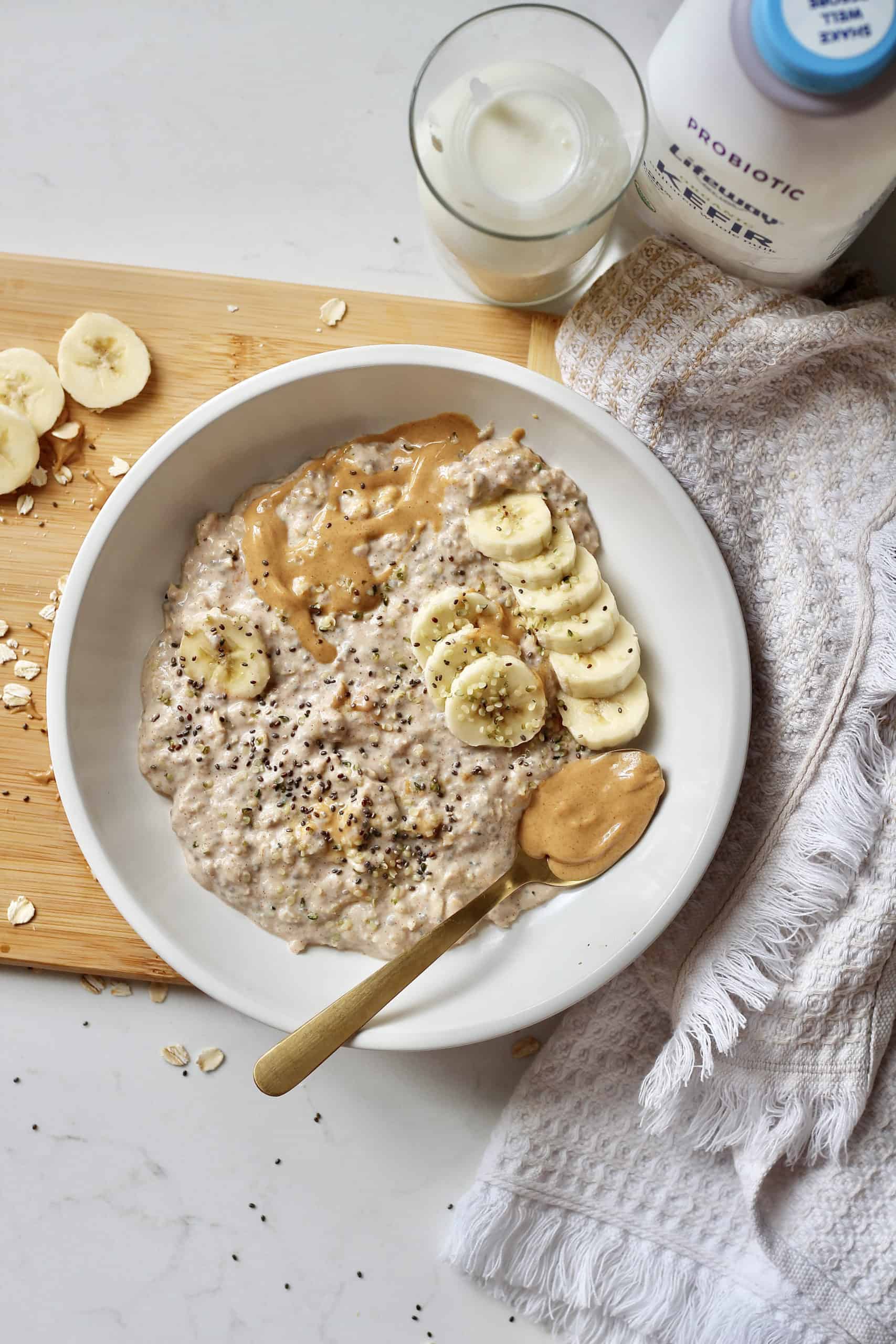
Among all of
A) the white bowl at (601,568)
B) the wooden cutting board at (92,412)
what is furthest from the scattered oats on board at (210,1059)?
the white bowl at (601,568)

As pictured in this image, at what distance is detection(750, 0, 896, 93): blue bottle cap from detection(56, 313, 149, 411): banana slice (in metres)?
1.26

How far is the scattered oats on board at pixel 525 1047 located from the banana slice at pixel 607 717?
0.66m

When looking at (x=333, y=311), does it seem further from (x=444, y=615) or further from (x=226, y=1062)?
(x=226, y=1062)

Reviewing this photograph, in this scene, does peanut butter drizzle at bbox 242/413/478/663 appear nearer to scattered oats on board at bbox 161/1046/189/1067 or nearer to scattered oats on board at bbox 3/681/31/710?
scattered oats on board at bbox 3/681/31/710

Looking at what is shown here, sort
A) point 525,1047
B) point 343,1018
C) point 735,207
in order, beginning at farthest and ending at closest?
point 525,1047
point 343,1018
point 735,207

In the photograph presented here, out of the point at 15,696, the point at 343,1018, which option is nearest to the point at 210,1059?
the point at 343,1018

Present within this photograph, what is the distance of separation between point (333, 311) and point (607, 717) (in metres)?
0.99

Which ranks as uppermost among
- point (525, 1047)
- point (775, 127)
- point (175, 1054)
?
point (775, 127)

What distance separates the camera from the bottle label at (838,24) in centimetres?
134

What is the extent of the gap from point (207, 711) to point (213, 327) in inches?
31.0

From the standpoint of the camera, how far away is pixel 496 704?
1798 mm

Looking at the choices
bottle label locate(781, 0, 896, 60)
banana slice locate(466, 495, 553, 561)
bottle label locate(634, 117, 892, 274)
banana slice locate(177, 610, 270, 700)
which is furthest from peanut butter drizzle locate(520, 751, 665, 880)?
bottle label locate(781, 0, 896, 60)

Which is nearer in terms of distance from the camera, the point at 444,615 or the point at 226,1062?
the point at 444,615

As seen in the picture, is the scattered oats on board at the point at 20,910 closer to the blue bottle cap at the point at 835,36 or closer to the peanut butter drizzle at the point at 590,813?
the peanut butter drizzle at the point at 590,813
